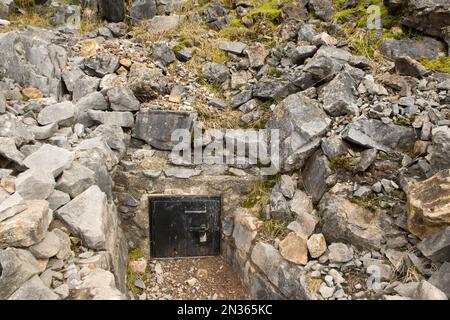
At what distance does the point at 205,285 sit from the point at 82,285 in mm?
2243

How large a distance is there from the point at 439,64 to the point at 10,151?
19.3ft

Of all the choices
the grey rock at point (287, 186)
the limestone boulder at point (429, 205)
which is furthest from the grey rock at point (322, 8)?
the limestone boulder at point (429, 205)

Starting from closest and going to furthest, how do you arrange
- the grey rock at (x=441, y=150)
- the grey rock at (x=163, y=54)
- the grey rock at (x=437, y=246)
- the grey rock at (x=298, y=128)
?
the grey rock at (x=437, y=246) < the grey rock at (x=441, y=150) < the grey rock at (x=298, y=128) < the grey rock at (x=163, y=54)

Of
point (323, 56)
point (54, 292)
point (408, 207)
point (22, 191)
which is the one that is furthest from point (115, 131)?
point (408, 207)

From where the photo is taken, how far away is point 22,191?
3.57m

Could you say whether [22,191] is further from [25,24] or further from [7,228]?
[25,24]

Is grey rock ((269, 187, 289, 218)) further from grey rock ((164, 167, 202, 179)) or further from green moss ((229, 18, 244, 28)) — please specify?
green moss ((229, 18, 244, 28))

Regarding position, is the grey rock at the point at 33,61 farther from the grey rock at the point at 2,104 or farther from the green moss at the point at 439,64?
the green moss at the point at 439,64

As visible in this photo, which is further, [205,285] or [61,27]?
[61,27]

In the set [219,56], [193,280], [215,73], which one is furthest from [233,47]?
[193,280]

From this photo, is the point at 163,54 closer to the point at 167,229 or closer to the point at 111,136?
the point at 111,136

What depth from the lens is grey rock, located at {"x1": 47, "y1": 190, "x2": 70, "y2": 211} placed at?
12.1 ft

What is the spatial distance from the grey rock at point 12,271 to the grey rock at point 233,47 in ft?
16.7

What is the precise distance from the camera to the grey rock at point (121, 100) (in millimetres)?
5531
